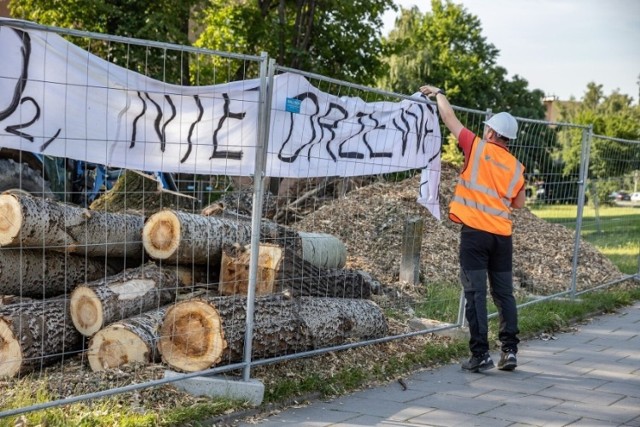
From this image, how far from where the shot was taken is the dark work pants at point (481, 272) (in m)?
6.78

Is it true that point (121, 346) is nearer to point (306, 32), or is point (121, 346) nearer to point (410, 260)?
point (410, 260)

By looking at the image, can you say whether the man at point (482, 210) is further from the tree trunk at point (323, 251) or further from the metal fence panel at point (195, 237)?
the tree trunk at point (323, 251)

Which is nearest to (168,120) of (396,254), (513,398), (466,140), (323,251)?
(466,140)

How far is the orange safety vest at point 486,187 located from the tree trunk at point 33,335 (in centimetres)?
313

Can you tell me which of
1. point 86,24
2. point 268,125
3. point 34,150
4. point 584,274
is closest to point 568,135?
point 584,274

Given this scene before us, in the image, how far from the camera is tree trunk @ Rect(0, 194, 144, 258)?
5.94 m

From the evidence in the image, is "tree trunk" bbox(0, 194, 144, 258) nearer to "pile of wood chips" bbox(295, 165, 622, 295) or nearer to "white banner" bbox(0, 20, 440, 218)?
"white banner" bbox(0, 20, 440, 218)

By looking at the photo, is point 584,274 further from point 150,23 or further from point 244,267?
point 150,23

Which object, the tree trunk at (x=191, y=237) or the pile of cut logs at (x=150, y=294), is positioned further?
the tree trunk at (x=191, y=237)

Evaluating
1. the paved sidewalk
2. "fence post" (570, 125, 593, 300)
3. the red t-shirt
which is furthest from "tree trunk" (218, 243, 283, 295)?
"fence post" (570, 125, 593, 300)

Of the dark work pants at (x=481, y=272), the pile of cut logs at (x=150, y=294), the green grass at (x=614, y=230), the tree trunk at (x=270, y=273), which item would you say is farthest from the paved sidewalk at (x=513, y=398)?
the green grass at (x=614, y=230)

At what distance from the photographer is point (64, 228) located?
244 inches

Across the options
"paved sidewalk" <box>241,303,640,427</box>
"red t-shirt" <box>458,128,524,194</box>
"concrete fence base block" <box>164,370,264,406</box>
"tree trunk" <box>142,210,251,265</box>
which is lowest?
"paved sidewalk" <box>241,303,640,427</box>

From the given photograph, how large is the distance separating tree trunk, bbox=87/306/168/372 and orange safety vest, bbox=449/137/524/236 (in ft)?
8.78
